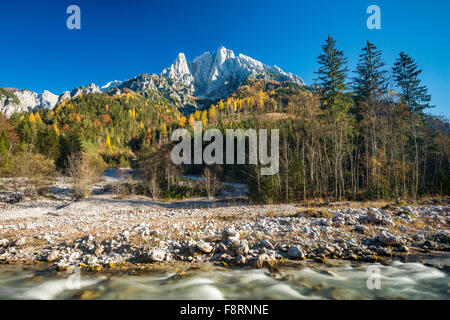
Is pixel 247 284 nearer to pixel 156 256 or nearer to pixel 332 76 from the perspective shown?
pixel 156 256

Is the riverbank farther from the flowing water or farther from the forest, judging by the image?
the forest

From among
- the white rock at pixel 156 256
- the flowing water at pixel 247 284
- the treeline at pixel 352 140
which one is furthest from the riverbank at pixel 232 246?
the treeline at pixel 352 140

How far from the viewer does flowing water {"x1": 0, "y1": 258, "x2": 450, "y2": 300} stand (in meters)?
3.62

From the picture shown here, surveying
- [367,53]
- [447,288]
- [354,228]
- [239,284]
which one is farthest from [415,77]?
[239,284]

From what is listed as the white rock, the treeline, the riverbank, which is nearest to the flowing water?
the riverbank

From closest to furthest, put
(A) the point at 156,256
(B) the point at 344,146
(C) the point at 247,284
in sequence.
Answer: (C) the point at 247,284, (A) the point at 156,256, (B) the point at 344,146

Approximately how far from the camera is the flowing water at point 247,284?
362cm

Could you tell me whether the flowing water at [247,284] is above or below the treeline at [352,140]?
below

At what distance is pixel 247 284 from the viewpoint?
13.0 ft

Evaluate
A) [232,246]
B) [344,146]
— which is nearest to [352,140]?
[344,146]

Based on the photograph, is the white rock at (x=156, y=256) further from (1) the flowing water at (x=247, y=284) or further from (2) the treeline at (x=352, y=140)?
(2) the treeline at (x=352, y=140)

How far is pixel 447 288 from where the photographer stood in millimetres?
3764

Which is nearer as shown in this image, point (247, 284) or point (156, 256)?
point (247, 284)
